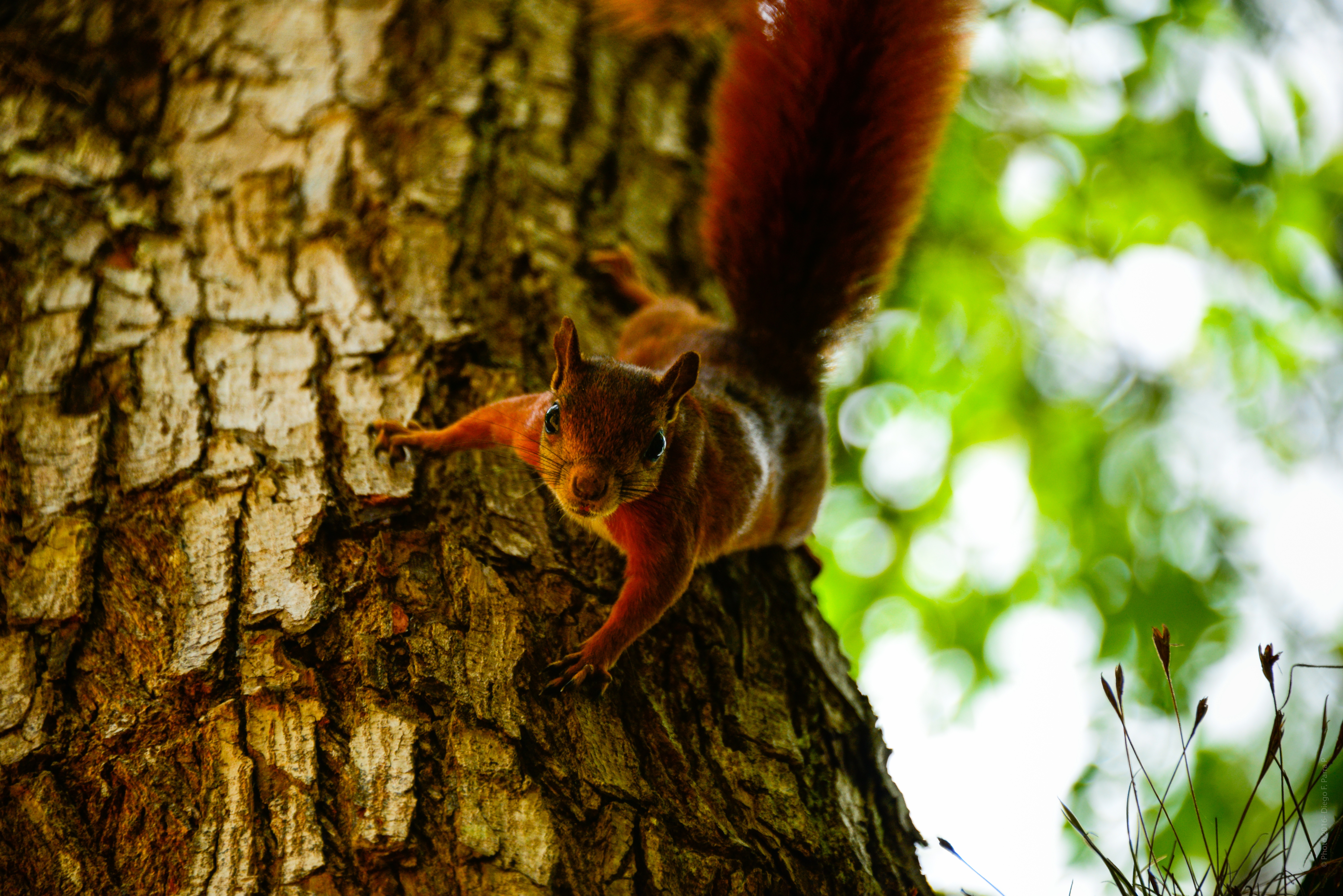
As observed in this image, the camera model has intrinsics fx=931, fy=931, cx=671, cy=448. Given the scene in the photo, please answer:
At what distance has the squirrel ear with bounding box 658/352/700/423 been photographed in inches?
67.1

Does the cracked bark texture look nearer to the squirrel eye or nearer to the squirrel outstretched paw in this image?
the squirrel outstretched paw

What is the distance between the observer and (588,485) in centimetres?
161

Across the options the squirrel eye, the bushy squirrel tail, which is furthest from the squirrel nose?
the bushy squirrel tail

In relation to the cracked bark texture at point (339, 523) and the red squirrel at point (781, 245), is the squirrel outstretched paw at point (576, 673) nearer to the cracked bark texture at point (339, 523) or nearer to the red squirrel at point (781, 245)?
the cracked bark texture at point (339, 523)

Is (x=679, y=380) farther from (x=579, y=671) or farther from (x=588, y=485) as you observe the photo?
(x=579, y=671)

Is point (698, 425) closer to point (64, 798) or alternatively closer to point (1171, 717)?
point (64, 798)

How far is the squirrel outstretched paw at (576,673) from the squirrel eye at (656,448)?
412 mm

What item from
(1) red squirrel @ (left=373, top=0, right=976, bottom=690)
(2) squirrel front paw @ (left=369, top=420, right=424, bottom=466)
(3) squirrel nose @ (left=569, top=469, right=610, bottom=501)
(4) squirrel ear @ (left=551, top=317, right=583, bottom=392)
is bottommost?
(3) squirrel nose @ (left=569, top=469, right=610, bottom=501)

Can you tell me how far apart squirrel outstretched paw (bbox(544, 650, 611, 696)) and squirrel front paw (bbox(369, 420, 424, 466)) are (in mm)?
520

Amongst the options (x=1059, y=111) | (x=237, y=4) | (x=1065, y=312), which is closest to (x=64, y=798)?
(x=237, y=4)

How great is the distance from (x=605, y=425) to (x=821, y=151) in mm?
1056

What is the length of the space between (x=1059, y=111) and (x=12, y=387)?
3.47m

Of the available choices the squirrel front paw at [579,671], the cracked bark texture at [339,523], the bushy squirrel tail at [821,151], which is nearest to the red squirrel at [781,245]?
the bushy squirrel tail at [821,151]

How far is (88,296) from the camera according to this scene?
6.39 feet
